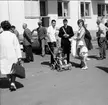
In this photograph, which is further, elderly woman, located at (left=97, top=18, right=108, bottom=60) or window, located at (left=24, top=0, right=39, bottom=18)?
window, located at (left=24, top=0, right=39, bottom=18)

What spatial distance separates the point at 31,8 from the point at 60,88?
1324 centimetres

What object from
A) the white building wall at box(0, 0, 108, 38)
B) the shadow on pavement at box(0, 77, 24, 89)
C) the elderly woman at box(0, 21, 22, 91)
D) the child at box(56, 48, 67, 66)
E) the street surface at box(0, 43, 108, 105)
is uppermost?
the white building wall at box(0, 0, 108, 38)

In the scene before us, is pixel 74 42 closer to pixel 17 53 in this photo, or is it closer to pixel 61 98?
pixel 17 53

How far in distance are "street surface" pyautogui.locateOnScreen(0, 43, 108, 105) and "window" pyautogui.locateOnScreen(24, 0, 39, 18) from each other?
10.1 m

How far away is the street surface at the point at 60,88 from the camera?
5902 millimetres

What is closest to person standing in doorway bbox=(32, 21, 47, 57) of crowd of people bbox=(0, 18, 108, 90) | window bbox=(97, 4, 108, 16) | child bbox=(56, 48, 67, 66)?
crowd of people bbox=(0, 18, 108, 90)

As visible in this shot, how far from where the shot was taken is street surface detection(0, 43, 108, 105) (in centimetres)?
590

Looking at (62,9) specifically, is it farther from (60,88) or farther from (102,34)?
(60,88)

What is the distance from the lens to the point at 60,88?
6.98 meters

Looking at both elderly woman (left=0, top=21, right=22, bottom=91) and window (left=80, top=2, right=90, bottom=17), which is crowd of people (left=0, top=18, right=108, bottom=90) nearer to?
elderly woman (left=0, top=21, right=22, bottom=91)

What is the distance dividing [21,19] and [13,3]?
133cm

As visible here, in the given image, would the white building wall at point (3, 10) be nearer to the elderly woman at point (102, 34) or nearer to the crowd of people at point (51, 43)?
the crowd of people at point (51, 43)

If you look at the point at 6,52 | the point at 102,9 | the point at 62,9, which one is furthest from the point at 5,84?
the point at 102,9

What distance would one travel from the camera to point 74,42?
989 cm
